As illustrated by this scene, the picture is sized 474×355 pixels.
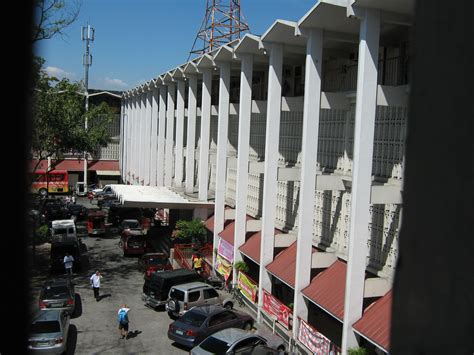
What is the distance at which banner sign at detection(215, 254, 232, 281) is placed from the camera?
21.8 m

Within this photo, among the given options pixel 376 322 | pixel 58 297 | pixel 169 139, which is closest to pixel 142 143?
pixel 169 139

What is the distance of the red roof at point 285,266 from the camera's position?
54.9ft

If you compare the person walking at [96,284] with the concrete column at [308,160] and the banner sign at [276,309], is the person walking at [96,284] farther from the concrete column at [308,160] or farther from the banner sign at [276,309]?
the concrete column at [308,160]

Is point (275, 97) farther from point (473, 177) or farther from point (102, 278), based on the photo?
point (473, 177)

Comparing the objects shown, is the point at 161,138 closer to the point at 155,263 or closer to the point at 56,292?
the point at 155,263

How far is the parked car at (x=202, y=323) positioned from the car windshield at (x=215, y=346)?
1.41 metres

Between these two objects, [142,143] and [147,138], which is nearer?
[147,138]

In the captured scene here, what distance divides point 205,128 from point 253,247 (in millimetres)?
9548

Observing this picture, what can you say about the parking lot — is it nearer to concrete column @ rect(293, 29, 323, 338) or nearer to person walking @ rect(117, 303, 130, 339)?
person walking @ rect(117, 303, 130, 339)

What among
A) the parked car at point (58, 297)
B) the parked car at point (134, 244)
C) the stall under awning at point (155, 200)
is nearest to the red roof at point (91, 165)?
the stall under awning at point (155, 200)

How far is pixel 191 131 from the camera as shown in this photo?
31281 millimetres

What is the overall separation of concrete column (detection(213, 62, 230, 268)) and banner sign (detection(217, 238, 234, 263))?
0.92 meters

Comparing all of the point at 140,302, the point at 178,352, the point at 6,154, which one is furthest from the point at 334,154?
the point at 6,154

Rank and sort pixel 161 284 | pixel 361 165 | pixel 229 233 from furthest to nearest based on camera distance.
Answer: pixel 229 233 < pixel 161 284 < pixel 361 165
